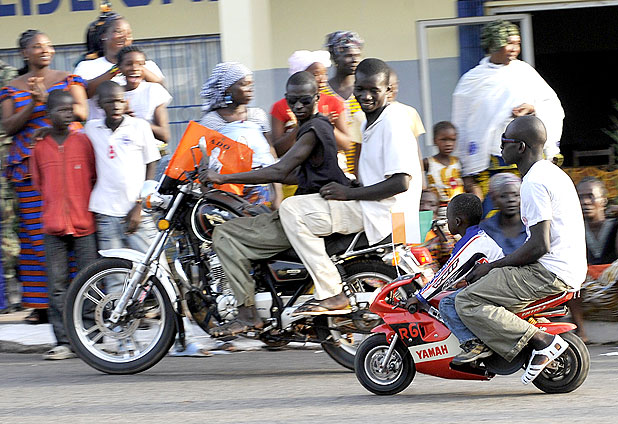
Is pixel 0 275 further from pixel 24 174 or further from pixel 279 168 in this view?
pixel 279 168

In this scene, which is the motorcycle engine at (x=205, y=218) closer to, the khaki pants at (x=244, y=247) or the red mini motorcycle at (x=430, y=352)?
the khaki pants at (x=244, y=247)

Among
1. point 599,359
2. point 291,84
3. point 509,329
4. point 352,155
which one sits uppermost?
point 291,84

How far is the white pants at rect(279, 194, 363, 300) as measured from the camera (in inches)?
238

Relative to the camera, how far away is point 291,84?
6141 mm

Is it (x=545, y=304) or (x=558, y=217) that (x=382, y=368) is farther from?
(x=558, y=217)

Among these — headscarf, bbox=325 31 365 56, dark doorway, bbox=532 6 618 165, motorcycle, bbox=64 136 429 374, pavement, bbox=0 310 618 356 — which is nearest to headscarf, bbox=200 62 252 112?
headscarf, bbox=325 31 365 56

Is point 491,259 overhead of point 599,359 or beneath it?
overhead

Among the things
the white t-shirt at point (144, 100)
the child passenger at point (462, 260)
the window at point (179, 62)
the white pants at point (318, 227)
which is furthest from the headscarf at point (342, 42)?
the window at point (179, 62)

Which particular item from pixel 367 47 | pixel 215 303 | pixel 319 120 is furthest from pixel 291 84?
pixel 367 47

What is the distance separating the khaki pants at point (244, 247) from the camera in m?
6.12

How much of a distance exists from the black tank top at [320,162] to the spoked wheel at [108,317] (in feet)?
3.83

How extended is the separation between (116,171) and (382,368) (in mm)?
2633

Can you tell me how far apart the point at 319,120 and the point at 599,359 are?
7.93ft

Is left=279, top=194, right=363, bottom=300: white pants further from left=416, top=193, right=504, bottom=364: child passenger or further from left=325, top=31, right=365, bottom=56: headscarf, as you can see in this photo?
left=325, top=31, right=365, bottom=56: headscarf
